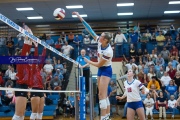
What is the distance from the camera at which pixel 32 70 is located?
6.48 m

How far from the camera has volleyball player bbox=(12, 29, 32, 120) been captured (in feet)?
19.4

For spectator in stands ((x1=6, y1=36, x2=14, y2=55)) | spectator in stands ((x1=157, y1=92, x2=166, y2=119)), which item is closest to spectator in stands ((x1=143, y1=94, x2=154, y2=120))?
spectator in stands ((x1=157, y1=92, x2=166, y2=119))

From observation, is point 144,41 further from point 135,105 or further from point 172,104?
point 135,105

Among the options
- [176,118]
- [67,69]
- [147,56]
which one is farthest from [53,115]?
[147,56]

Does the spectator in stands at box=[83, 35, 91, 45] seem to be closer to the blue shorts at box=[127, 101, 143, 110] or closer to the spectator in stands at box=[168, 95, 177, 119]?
the spectator in stands at box=[168, 95, 177, 119]

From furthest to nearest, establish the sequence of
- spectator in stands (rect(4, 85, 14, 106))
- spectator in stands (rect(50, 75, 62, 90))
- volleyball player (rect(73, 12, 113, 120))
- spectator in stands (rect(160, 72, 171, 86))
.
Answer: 1. spectator in stands (rect(160, 72, 171, 86))
2. spectator in stands (rect(4, 85, 14, 106))
3. spectator in stands (rect(50, 75, 62, 90))
4. volleyball player (rect(73, 12, 113, 120))

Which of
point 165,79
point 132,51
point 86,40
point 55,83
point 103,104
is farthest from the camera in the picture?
point 86,40

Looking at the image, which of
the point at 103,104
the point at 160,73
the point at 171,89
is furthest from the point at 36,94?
the point at 160,73

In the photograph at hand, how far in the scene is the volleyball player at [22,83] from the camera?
19.4 ft

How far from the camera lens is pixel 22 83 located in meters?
6.07

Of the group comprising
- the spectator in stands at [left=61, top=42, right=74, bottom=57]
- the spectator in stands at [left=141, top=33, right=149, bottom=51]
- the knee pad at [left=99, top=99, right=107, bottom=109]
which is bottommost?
the knee pad at [left=99, top=99, right=107, bottom=109]

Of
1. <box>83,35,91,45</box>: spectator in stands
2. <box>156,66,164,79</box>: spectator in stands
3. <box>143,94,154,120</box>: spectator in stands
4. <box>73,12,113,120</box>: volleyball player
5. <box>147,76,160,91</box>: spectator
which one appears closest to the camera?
<box>73,12,113,120</box>: volleyball player

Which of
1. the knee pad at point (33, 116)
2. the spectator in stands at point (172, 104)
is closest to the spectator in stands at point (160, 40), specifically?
the spectator in stands at point (172, 104)

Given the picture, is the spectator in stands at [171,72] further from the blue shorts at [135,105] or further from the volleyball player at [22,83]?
the volleyball player at [22,83]
